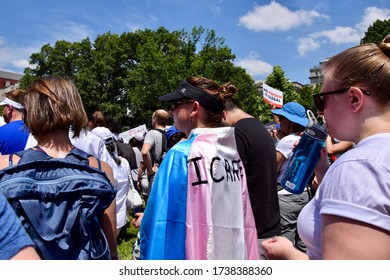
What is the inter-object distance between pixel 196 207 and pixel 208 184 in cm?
15

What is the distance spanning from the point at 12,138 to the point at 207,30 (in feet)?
102

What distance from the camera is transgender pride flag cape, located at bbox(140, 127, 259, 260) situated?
2.04m

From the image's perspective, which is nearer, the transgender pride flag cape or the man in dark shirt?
the transgender pride flag cape

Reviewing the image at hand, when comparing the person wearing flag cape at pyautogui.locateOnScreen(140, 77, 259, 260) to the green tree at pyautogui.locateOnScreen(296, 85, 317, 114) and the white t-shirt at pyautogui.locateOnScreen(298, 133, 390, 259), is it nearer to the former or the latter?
the white t-shirt at pyautogui.locateOnScreen(298, 133, 390, 259)

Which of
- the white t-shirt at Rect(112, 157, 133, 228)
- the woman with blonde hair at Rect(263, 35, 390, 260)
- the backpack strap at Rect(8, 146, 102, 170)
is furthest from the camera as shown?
the white t-shirt at Rect(112, 157, 133, 228)

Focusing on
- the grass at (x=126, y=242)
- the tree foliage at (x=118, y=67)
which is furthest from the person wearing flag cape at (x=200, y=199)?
the tree foliage at (x=118, y=67)

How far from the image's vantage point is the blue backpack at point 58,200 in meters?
1.73

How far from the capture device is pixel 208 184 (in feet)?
7.07

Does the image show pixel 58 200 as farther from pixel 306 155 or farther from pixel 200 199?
pixel 306 155

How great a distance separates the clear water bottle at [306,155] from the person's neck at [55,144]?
4.07ft

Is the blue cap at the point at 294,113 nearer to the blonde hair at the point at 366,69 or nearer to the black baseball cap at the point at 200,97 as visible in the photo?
the black baseball cap at the point at 200,97

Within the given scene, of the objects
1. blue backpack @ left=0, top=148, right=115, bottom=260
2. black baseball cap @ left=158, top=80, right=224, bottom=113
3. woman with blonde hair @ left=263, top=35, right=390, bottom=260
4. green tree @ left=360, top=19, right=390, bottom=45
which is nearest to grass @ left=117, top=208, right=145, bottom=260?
black baseball cap @ left=158, top=80, right=224, bottom=113
